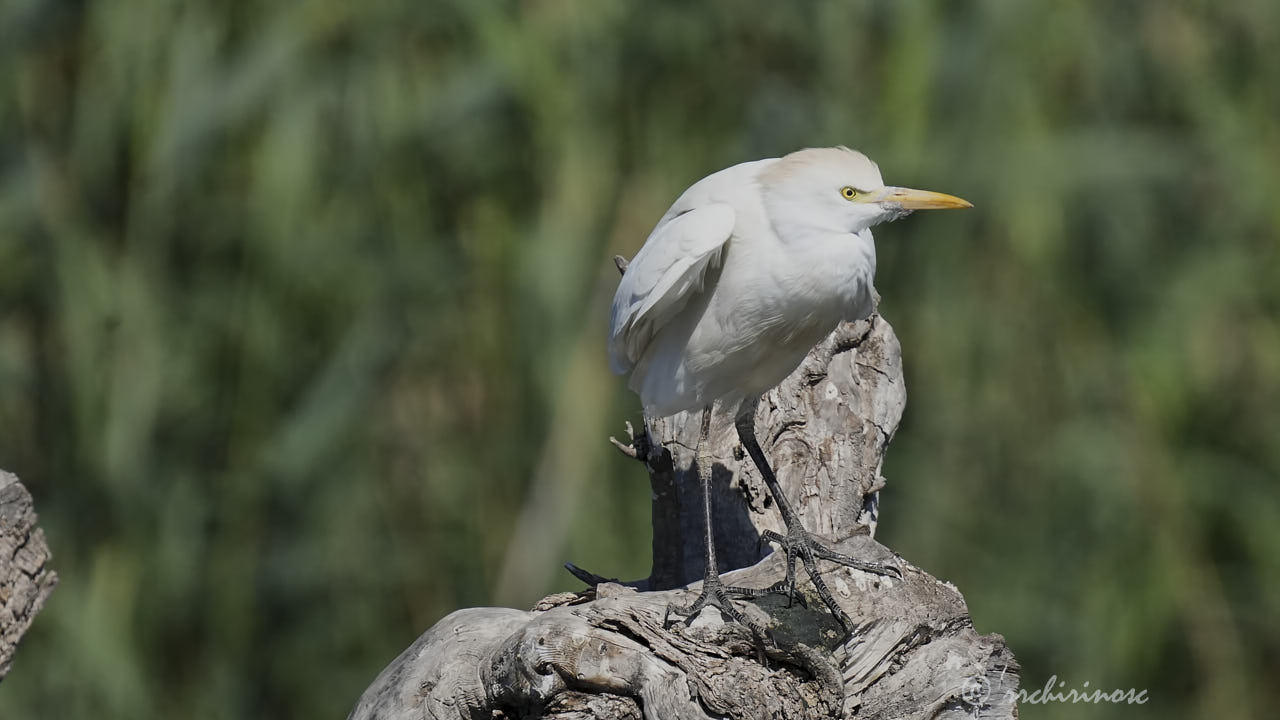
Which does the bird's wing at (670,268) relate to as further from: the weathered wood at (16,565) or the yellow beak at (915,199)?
the weathered wood at (16,565)

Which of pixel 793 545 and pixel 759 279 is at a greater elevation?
pixel 759 279

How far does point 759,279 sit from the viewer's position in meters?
2.27

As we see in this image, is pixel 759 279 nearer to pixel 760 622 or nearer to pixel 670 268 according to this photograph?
pixel 670 268

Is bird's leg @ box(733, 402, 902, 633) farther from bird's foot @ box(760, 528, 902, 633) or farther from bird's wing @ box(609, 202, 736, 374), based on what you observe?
bird's wing @ box(609, 202, 736, 374)

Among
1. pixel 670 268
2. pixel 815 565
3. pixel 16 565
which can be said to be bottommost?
pixel 815 565

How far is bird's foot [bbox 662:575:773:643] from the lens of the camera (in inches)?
77.9

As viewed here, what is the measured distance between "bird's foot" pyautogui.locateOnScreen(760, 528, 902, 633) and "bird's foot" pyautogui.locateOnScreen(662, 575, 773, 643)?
0.10 meters

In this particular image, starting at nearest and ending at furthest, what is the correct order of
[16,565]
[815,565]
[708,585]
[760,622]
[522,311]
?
1. [16,565]
2. [760,622]
3. [708,585]
4. [815,565]
5. [522,311]

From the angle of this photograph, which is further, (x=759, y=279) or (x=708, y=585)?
(x=759, y=279)

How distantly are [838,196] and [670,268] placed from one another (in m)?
0.31

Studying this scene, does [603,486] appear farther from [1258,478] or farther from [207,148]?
[1258,478]

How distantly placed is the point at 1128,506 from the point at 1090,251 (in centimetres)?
86

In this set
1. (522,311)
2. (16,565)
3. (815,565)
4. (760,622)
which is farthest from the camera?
(522,311)

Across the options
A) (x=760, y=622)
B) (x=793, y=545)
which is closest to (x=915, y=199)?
(x=793, y=545)
